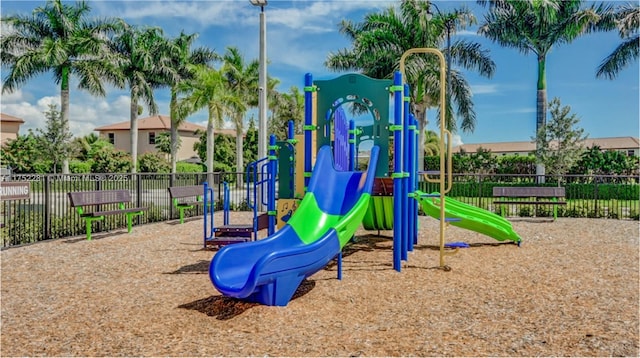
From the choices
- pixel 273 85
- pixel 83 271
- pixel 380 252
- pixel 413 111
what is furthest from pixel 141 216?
pixel 273 85

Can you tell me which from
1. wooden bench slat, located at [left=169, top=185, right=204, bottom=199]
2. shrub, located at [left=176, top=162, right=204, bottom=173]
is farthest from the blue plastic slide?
shrub, located at [left=176, top=162, right=204, bottom=173]

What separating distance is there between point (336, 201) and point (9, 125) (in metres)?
65.6

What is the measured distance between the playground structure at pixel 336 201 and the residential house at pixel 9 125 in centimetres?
6218

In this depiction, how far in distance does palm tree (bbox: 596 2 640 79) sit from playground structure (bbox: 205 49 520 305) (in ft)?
84.8

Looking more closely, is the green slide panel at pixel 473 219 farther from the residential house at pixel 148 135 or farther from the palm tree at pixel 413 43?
the residential house at pixel 148 135

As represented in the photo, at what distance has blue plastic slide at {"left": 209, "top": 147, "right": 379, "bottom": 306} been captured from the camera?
4809 millimetres

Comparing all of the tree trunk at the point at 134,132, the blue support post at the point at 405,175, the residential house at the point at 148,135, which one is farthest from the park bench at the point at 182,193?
the residential house at the point at 148,135

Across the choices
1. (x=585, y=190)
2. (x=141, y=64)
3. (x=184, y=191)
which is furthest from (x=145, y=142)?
(x=585, y=190)

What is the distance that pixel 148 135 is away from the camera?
6034 cm

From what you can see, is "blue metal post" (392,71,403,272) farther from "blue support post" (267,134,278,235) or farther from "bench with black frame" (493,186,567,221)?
"bench with black frame" (493,186,567,221)

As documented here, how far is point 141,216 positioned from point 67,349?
9654mm

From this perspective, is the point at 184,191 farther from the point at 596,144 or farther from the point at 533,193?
the point at 596,144

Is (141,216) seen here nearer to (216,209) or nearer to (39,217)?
(39,217)

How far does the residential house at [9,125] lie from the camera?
5806 centimetres
